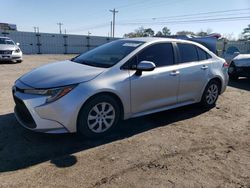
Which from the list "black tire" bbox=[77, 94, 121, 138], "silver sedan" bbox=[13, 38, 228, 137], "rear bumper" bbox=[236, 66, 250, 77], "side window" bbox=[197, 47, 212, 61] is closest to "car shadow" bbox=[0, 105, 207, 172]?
"black tire" bbox=[77, 94, 121, 138]

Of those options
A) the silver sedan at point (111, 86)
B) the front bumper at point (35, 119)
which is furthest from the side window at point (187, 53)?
the front bumper at point (35, 119)

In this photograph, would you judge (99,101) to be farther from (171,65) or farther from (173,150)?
(171,65)

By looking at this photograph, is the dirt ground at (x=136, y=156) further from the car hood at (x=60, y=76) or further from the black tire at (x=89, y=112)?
the car hood at (x=60, y=76)

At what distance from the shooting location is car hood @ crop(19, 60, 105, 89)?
3.75 meters

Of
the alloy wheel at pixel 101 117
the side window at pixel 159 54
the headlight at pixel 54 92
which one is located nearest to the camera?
the headlight at pixel 54 92

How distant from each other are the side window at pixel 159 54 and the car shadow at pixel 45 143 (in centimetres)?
114

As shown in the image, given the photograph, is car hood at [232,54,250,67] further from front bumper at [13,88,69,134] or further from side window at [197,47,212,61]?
front bumper at [13,88,69,134]

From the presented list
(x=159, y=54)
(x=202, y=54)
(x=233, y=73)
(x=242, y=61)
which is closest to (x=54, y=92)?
(x=159, y=54)

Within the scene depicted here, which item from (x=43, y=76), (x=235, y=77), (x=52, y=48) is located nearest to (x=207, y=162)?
(x=43, y=76)

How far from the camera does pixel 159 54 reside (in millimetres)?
4840

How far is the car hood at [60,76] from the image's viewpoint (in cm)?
375

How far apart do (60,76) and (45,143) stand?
3.33 feet

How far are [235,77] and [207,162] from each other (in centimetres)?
781

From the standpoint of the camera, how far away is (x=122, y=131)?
4.46 metres
